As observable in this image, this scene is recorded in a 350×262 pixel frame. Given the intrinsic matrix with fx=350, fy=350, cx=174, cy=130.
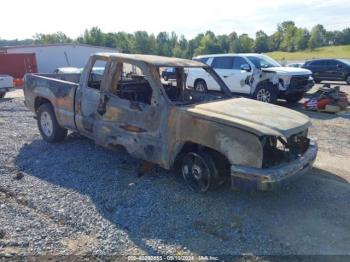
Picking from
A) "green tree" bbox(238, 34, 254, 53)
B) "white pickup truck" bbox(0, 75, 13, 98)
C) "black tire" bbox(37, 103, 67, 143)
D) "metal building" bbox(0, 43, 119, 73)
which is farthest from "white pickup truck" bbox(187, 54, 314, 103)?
"green tree" bbox(238, 34, 254, 53)

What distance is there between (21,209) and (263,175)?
3.01 m

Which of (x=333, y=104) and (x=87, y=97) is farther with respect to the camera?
(x=333, y=104)

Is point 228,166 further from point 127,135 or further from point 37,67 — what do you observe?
point 37,67

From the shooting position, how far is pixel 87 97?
19.2ft

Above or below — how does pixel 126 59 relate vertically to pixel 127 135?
above

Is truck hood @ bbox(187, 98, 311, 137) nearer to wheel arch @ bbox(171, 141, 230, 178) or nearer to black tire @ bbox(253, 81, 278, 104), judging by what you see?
wheel arch @ bbox(171, 141, 230, 178)

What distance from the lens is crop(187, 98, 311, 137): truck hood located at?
13.3 feet

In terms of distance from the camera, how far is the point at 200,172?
458 cm

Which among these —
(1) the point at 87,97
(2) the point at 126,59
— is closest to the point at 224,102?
(2) the point at 126,59

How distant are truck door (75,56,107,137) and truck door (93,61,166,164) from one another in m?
0.19

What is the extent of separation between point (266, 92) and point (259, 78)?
1.93 feet

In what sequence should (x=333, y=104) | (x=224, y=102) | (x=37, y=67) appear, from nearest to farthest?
(x=224, y=102), (x=333, y=104), (x=37, y=67)

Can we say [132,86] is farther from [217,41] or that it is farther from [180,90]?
[217,41]

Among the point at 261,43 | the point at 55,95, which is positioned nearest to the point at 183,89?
the point at 55,95
